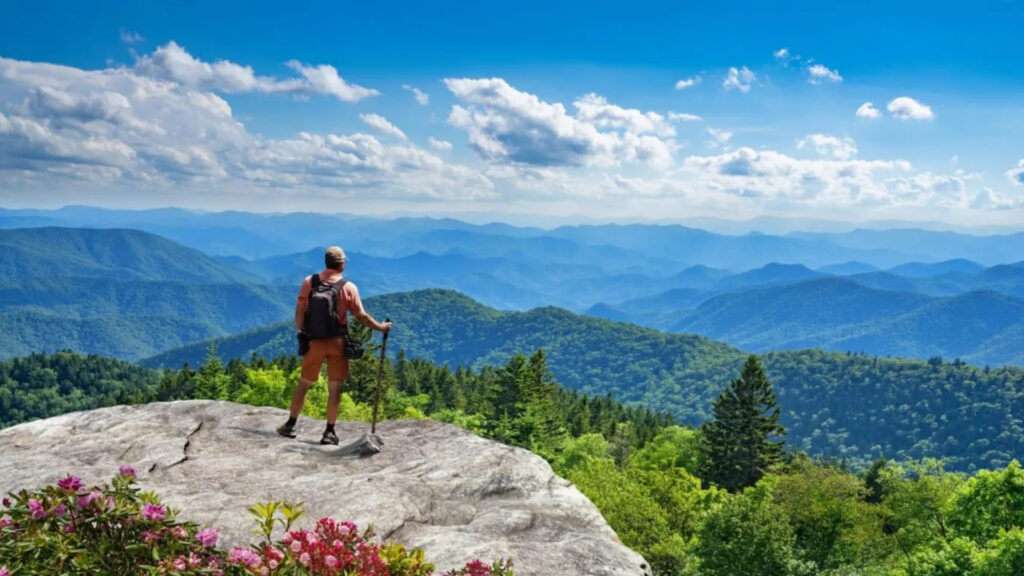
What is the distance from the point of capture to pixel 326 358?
1387 cm

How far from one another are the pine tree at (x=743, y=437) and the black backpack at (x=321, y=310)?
56906 mm

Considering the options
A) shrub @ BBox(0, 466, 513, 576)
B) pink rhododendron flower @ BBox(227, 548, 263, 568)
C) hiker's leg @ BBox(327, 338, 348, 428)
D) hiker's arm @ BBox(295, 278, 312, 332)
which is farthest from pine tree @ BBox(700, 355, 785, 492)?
pink rhododendron flower @ BBox(227, 548, 263, 568)

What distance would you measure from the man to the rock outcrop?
93 cm

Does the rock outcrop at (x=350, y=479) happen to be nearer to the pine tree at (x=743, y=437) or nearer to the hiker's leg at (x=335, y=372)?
the hiker's leg at (x=335, y=372)

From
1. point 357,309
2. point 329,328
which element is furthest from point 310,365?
point 357,309

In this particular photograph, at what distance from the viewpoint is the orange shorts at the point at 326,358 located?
1347cm

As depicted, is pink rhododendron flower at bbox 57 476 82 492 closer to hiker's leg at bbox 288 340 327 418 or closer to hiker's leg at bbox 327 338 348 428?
hiker's leg at bbox 288 340 327 418

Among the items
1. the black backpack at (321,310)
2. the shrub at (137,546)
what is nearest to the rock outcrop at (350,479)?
the black backpack at (321,310)

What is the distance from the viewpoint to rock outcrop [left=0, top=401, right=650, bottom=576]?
29.8 feet

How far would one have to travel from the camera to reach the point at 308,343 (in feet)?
44.2

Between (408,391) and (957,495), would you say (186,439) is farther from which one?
(408,391)

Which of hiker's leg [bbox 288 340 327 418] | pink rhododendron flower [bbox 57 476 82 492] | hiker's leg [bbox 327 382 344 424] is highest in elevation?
pink rhododendron flower [bbox 57 476 82 492]

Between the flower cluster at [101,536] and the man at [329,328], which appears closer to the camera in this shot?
the flower cluster at [101,536]

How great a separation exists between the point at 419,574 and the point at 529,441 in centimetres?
4990
